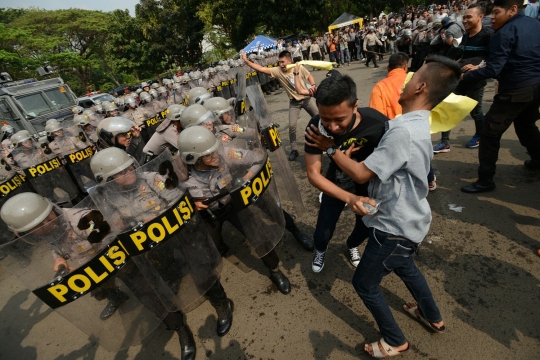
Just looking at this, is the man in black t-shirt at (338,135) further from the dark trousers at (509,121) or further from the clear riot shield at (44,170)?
the clear riot shield at (44,170)

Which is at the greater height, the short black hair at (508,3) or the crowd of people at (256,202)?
the short black hair at (508,3)

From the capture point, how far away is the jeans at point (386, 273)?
5.61 feet

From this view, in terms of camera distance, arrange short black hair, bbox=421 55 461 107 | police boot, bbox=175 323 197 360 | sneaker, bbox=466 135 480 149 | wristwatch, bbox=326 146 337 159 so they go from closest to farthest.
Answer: short black hair, bbox=421 55 461 107 → wristwatch, bbox=326 146 337 159 → police boot, bbox=175 323 197 360 → sneaker, bbox=466 135 480 149

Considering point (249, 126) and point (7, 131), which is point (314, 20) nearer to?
point (7, 131)

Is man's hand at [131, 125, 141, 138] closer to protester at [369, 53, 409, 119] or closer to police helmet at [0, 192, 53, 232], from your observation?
police helmet at [0, 192, 53, 232]

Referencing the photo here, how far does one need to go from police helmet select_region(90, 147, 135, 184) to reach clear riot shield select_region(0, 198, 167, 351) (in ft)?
1.31

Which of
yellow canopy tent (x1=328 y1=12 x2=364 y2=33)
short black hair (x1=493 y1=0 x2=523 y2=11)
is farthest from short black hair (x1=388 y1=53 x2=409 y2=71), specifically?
yellow canopy tent (x1=328 y1=12 x2=364 y2=33)

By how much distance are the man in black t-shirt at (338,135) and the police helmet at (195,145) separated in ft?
2.74

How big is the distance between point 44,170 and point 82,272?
429cm

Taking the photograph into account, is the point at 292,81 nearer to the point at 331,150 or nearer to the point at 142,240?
the point at 331,150

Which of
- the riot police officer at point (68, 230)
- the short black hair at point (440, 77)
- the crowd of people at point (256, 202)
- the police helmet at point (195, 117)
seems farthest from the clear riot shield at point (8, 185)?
the short black hair at point (440, 77)

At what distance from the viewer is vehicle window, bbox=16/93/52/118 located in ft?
32.1

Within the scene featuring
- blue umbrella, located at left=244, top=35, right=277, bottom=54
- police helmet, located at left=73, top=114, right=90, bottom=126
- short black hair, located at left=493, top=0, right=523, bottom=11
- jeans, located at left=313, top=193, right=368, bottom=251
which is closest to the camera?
jeans, located at left=313, top=193, right=368, bottom=251

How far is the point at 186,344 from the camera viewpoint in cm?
248
